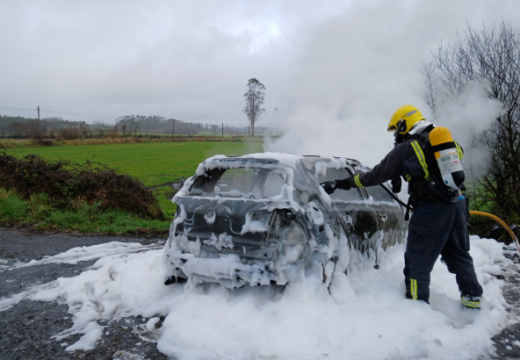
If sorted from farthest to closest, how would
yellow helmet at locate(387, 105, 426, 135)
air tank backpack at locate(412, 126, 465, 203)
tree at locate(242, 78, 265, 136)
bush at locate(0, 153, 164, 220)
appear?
tree at locate(242, 78, 265, 136)
bush at locate(0, 153, 164, 220)
yellow helmet at locate(387, 105, 426, 135)
air tank backpack at locate(412, 126, 465, 203)

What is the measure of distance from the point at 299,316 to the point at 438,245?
4.65 ft

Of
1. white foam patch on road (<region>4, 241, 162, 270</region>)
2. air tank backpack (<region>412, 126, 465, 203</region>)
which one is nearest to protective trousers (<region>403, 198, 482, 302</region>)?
air tank backpack (<region>412, 126, 465, 203</region>)

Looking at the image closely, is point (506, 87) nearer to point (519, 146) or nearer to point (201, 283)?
point (519, 146)

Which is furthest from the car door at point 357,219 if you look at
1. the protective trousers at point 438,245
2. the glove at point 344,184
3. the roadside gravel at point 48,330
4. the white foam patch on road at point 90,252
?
the white foam patch on road at point 90,252

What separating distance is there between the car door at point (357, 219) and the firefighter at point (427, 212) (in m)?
0.39

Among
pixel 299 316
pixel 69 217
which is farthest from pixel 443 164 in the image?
pixel 69 217

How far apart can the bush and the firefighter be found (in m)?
6.15

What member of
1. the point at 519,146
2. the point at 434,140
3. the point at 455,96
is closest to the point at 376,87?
the point at 455,96

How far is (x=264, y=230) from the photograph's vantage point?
3250 millimetres

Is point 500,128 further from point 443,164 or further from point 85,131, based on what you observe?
point 85,131

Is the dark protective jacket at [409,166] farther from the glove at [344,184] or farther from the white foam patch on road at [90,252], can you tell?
the white foam patch on road at [90,252]

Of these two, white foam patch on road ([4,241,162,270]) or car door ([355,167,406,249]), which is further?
white foam patch on road ([4,241,162,270])

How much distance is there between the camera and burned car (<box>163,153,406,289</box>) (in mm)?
3279

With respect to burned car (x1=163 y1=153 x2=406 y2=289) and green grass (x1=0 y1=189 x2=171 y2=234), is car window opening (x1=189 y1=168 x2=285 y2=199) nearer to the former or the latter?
burned car (x1=163 y1=153 x2=406 y2=289)
